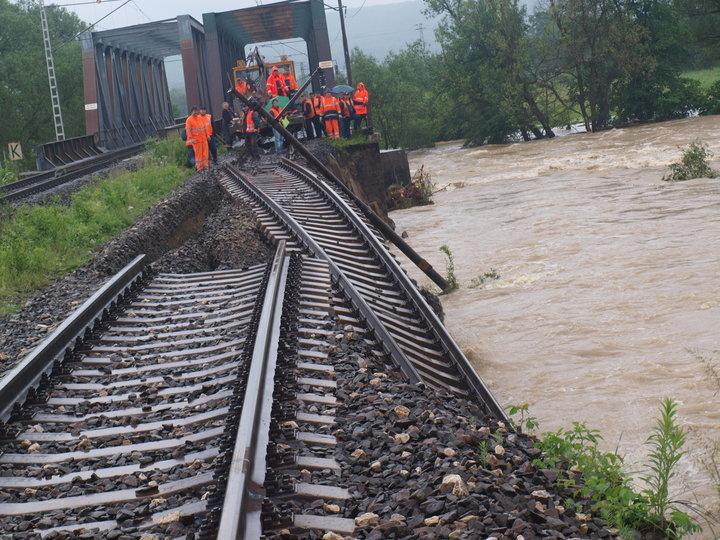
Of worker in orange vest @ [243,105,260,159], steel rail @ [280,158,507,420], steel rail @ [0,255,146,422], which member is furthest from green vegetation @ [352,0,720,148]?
steel rail @ [0,255,146,422]

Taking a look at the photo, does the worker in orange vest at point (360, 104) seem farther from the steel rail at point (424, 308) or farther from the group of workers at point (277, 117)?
the steel rail at point (424, 308)

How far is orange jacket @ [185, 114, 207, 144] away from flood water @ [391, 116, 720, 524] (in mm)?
5209

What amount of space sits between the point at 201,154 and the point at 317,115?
7.61m

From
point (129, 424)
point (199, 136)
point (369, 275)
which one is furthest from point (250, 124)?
point (129, 424)

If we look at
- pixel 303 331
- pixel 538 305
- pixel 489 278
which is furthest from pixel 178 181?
pixel 303 331

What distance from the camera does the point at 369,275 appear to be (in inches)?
367

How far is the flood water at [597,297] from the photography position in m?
7.83

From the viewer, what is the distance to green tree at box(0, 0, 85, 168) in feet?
160

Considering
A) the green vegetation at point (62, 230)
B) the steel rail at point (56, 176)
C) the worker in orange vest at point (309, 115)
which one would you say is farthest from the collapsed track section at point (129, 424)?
the worker in orange vest at point (309, 115)

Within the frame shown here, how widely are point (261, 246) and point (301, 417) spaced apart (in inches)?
225

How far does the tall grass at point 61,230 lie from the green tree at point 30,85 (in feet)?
116

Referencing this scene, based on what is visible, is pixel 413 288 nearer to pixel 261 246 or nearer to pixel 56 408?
pixel 261 246

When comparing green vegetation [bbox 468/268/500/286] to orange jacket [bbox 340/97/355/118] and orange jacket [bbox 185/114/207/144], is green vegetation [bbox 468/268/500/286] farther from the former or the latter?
orange jacket [bbox 340/97/355/118]

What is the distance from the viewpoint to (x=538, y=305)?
38.6 ft
